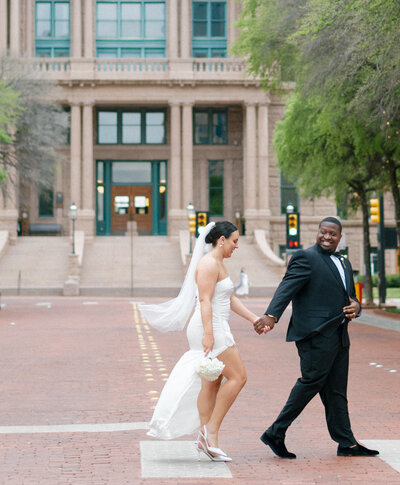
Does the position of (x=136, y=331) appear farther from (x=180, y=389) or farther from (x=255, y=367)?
(x=180, y=389)

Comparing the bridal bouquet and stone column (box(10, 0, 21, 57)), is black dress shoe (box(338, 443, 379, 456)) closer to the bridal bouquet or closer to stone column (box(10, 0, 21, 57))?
the bridal bouquet

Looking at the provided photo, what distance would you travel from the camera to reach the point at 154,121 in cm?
6284

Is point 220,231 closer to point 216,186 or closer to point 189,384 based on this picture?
point 189,384

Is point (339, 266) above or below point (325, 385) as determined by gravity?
above

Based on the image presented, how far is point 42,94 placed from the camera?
36.5m

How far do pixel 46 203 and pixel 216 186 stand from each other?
39.3ft

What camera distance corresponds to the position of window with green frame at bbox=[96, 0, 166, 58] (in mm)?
A: 61781

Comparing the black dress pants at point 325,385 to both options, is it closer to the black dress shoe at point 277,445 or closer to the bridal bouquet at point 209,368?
the black dress shoe at point 277,445

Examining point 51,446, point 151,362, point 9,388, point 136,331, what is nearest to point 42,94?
point 136,331

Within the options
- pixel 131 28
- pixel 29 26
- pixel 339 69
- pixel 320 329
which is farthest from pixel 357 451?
pixel 29 26

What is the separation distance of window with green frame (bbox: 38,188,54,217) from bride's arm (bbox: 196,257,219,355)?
55.3 meters

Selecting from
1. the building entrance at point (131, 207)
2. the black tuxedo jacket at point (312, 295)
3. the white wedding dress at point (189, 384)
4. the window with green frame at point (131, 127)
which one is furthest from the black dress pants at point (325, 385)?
the window with green frame at point (131, 127)

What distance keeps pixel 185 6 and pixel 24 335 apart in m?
43.9

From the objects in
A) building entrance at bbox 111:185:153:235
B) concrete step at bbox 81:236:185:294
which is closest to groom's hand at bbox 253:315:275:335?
concrete step at bbox 81:236:185:294
